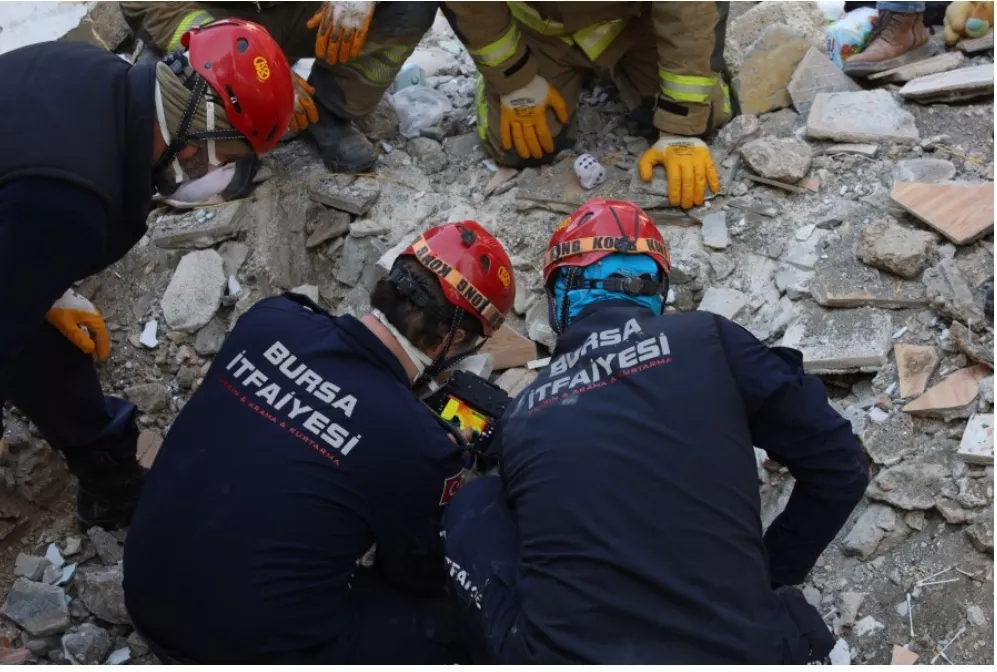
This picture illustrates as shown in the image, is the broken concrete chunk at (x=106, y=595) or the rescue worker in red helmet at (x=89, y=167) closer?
the rescue worker in red helmet at (x=89, y=167)

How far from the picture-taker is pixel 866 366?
3270mm

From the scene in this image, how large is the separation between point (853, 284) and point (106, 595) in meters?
3.02

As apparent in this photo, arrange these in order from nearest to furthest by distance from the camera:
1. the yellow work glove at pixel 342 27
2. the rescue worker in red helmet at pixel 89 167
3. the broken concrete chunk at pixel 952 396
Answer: the rescue worker in red helmet at pixel 89 167
the broken concrete chunk at pixel 952 396
the yellow work glove at pixel 342 27

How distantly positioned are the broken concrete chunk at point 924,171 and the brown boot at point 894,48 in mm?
740

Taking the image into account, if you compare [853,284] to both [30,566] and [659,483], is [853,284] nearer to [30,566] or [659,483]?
[659,483]

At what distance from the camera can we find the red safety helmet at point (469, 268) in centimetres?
291

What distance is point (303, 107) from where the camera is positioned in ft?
14.1

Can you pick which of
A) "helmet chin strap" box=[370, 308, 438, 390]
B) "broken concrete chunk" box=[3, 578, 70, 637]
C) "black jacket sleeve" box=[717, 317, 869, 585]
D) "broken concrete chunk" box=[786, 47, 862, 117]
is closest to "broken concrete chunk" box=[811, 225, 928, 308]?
"broken concrete chunk" box=[786, 47, 862, 117]

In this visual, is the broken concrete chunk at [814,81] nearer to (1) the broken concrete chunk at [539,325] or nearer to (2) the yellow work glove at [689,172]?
(2) the yellow work glove at [689,172]

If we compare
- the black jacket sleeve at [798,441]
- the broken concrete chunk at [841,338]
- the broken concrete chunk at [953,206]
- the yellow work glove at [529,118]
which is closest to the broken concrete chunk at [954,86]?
the broken concrete chunk at [953,206]

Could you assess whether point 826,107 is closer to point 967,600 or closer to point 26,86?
point 967,600

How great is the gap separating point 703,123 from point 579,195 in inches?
24.4

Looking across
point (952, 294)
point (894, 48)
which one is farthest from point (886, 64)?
point (952, 294)

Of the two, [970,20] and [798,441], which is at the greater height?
[798,441]
